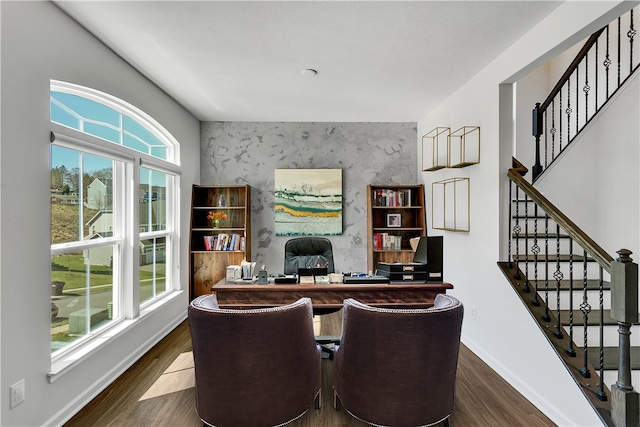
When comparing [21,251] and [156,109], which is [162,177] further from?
[21,251]

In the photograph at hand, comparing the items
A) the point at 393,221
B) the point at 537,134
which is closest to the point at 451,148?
the point at 537,134

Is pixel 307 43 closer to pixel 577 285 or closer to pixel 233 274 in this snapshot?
pixel 233 274

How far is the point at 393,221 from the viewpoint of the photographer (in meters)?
5.38

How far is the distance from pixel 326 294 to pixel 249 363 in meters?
1.09

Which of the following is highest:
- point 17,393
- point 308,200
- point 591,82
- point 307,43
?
point 591,82

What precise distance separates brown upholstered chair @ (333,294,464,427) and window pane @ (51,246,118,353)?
200 centimetres

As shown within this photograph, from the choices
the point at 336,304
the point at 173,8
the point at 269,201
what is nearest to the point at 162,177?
the point at 269,201

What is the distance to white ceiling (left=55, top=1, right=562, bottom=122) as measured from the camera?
7.95ft

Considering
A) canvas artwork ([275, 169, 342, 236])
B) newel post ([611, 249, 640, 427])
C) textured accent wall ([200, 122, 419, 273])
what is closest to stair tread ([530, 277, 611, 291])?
newel post ([611, 249, 640, 427])

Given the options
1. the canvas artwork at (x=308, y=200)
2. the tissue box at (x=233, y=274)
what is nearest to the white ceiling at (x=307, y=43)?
the canvas artwork at (x=308, y=200)

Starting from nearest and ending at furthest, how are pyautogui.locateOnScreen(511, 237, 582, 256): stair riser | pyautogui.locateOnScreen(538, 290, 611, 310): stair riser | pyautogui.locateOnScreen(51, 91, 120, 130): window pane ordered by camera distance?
pyautogui.locateOnScreen(51, 91, 120, 130): window pane < pyautogui.locateOnScreen(538, 290, 611, 310): stair riser < pyautogui.locateOnScreen(511, 237, 582, 256): stair riser

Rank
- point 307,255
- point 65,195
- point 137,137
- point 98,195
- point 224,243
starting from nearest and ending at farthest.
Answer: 1. point 65,195
2. point 98,195
3. point 137,137
4. point 307,255
5. point 224,243

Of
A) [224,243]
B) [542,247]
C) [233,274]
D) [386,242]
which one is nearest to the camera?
[233,274]

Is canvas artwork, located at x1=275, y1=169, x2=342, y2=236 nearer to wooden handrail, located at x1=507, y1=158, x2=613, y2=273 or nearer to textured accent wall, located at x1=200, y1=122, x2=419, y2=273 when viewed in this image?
textured accent wall, located at x1=200, y1=122, x2=419, y2=273
